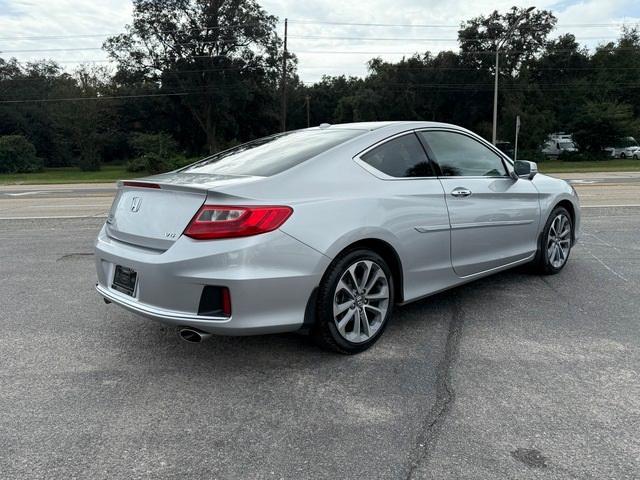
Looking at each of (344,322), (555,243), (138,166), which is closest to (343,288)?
(344,322)

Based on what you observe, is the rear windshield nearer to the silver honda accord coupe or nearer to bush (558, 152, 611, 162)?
the silver honda accord coupe

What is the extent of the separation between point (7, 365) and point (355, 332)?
2.35 m

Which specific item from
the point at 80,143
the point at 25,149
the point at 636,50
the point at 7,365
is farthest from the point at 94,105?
the point at 636,50

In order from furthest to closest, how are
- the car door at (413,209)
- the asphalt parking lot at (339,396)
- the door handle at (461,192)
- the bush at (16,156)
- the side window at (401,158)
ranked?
the bush at (16,156) → the door handle at (461,192) → the side window at (401,158) → the car door at (413,209) → the asphalt parking lot at (339,396)

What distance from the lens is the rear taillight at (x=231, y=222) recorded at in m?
3.10

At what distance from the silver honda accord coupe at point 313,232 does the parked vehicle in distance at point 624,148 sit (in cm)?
4211

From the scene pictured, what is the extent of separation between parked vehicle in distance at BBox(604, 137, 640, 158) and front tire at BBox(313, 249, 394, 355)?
141ft

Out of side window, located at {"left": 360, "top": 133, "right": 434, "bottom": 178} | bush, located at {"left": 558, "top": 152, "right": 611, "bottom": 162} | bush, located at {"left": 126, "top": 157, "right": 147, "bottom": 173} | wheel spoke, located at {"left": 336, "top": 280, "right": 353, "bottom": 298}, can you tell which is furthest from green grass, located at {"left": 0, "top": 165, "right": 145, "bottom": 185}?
bush, located at {"left": 558, "top": 152, "right": 611, "bottom": 162}

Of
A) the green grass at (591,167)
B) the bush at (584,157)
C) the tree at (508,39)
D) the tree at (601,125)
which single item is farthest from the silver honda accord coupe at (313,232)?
the tree at (508,39)

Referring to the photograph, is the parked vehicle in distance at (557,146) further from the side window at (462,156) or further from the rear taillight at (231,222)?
the rear taillight at (231,222)

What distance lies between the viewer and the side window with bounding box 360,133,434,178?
12.8 ft

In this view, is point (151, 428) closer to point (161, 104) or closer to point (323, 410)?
point (323, 410)

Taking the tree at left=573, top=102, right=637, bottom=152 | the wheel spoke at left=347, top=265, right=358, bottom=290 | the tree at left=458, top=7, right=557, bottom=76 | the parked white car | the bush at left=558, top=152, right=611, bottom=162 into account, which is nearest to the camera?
the wheel spoke at left=347, top=265, right=358, bottom=290

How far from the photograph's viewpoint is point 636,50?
52.5 metres
